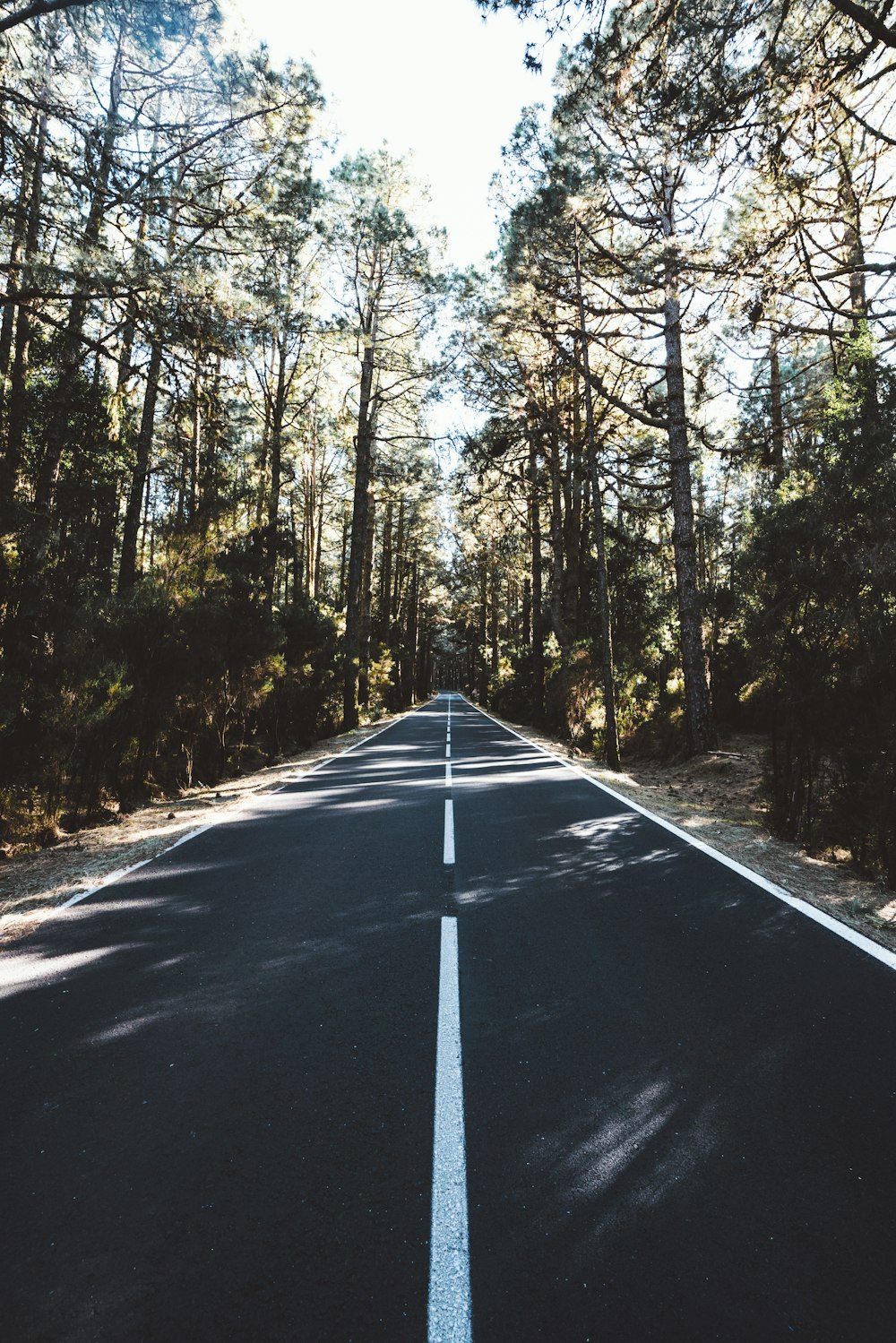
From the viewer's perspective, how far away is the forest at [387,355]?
7.17m

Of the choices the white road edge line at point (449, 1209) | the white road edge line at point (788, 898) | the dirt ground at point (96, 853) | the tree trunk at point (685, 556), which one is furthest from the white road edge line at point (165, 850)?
the tree trunk at point (685, 556)

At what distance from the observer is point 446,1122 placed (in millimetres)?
2934

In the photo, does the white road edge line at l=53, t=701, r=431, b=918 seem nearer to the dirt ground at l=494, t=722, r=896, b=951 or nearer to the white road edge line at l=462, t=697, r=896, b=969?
the white road edge line at l=462, t=697, r=896, b=969

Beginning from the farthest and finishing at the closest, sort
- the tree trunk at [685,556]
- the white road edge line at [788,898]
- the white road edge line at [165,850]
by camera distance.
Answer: the tree trunk at [685,556] → the white road edge line at [165,850] → the white road edge line at [788,898]

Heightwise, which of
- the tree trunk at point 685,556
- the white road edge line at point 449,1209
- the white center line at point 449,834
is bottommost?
the white road edge line at point 449,1209

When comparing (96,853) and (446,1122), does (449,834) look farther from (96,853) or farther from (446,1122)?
(446,1122)

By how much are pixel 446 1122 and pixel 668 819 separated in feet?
23.2

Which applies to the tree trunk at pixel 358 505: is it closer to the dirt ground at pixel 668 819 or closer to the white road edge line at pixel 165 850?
the dirt ground at pixel 668 819

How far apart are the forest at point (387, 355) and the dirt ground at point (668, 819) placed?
57cm

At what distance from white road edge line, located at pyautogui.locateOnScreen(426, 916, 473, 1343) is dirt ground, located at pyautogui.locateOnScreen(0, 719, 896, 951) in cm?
353

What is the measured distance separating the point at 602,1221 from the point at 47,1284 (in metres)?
1.90

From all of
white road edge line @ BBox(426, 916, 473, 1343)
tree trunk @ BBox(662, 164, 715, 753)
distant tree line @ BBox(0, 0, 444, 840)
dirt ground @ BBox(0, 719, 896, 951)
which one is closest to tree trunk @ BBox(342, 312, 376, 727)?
distant tree line @ BBox(0, 0, 444, 840)

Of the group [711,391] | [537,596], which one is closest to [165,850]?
[537,596]

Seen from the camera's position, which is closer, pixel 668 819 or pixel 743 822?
pixel 668 819
